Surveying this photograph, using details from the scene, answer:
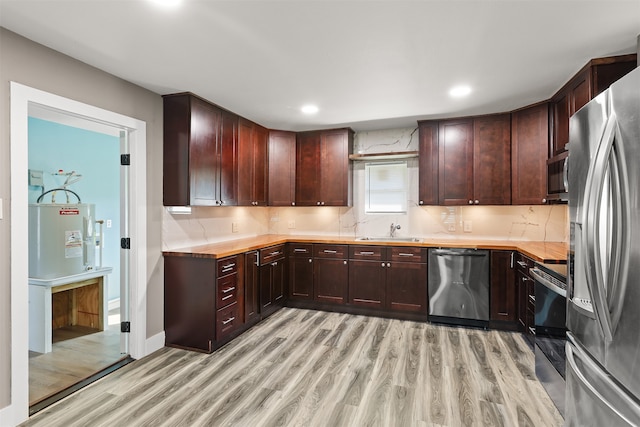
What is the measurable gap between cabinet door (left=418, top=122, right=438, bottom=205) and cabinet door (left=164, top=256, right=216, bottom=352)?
8.74 feet

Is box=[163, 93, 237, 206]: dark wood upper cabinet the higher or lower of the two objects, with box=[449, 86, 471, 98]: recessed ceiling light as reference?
lower

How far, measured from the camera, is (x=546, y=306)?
2285mm

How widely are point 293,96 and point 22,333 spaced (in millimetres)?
2783

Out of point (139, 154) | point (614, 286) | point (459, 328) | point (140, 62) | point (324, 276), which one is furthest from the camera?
point (324, 276)

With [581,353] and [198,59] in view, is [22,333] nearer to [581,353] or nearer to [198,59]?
[198,59]

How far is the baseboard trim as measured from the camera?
117 inches

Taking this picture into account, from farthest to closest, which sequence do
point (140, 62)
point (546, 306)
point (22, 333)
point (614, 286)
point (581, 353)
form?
point (140, 62)
point (546, 306)
point (22, 333)
point (581, 353)
point (614, 286)

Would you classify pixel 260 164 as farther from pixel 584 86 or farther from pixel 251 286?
pixel 584 86

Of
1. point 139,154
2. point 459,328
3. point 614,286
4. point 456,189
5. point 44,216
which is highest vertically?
point 139,154

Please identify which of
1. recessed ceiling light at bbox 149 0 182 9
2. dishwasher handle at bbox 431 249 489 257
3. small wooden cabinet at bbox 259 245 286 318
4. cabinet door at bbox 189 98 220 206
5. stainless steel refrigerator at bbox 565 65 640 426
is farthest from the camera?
small wooden cabinet at bbox 259 245 286 318

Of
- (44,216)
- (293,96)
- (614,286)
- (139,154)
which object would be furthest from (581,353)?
(44,216)

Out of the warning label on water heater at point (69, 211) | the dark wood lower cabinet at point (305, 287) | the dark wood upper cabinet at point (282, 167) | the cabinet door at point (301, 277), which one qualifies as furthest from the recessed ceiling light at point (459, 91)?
the warning label on water heater at point (69, 211)

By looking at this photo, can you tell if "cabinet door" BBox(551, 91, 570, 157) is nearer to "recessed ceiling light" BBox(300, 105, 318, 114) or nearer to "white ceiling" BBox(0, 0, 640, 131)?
"white ceiling" BBox(0, 0, 640, 131)

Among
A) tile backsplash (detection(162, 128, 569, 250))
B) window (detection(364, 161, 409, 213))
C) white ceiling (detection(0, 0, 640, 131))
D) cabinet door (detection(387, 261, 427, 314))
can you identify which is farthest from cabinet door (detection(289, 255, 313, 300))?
white ceiling (detection(0, 0, 640, 131))
